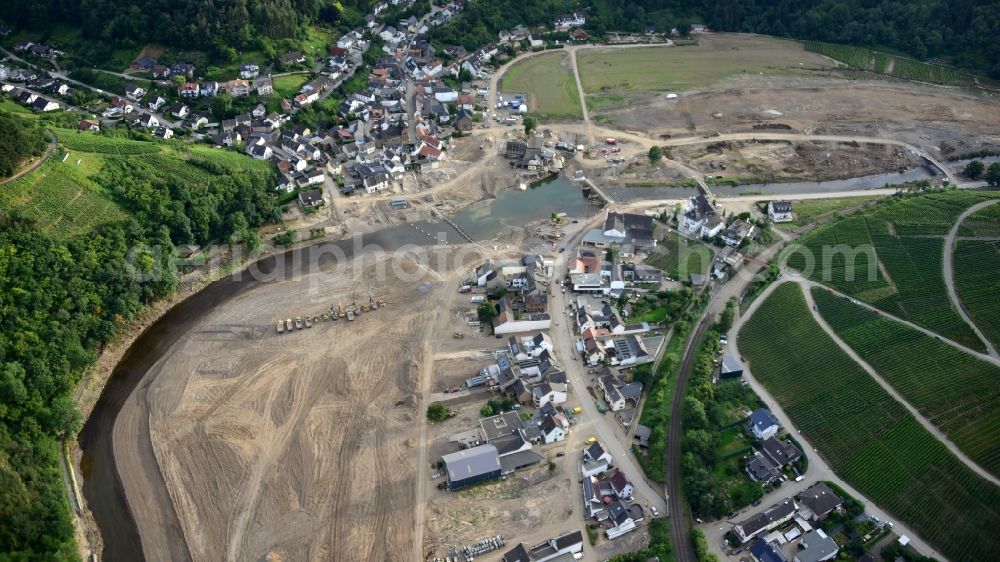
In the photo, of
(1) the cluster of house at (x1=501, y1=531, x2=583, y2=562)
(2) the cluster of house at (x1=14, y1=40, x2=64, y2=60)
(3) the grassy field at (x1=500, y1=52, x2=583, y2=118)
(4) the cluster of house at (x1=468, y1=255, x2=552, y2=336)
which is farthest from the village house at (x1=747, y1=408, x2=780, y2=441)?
(2) the cluster of house at (x1=14, y1=40, x2=64, y2=60)

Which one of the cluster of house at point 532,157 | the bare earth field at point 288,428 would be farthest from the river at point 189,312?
the cluster of house at point 532,157

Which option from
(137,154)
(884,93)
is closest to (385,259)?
(137,154)

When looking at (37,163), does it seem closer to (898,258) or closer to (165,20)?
(165,20)

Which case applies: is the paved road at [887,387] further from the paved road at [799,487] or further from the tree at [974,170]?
the tree at [974,170]

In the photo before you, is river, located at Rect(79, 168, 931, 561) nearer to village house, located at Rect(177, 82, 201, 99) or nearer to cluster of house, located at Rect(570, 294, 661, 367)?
cluster of house, located at Rect(570, 294, 661, 367)

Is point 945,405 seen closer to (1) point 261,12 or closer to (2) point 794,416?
(2) point 794,416
